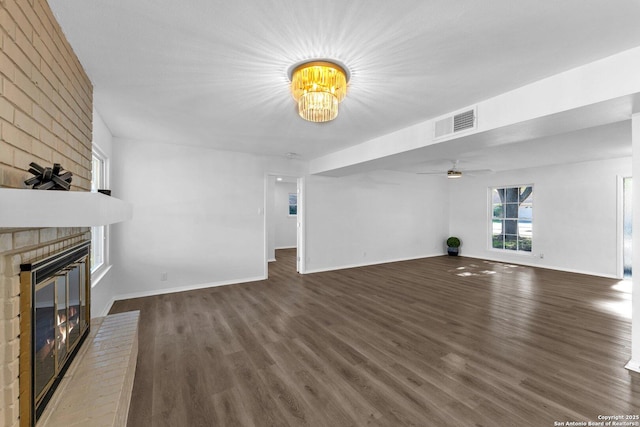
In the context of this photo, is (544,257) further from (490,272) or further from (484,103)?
(484,103)

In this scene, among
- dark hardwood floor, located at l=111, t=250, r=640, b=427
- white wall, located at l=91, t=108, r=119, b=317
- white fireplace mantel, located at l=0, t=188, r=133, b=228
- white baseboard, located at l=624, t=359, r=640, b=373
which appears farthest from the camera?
white wall, located at l=91, t=108, r=119, b=317

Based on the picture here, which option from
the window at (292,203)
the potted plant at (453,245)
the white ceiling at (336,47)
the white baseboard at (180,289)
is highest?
the white ceiling at (336,47)

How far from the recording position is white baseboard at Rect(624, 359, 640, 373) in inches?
88.4

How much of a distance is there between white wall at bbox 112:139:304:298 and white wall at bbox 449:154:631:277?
631 cm

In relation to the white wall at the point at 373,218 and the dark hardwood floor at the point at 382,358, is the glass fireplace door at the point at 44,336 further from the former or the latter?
the white wall at the point at 373,218

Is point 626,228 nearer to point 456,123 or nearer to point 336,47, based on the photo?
point 456,123

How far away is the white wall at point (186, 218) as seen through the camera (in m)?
4.21

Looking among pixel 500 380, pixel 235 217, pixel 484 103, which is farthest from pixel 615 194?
pixel 235 217

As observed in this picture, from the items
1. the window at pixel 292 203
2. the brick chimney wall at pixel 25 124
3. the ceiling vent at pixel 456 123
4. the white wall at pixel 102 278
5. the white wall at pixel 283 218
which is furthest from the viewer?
the window at pixel 292 203

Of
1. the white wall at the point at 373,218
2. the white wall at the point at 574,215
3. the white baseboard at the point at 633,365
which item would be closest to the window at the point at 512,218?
the white wall at the point at 574,215

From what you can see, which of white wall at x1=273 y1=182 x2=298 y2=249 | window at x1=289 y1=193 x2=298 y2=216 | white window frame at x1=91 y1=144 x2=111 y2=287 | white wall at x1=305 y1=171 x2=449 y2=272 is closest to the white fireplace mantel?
white window frame at x1=91 y1=144 x2=111 y2=287

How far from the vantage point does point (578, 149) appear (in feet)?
15.8

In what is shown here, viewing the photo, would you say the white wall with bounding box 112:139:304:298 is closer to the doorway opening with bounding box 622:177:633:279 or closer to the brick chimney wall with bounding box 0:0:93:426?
the brick chimney wall with bounding box 0:0:93:426

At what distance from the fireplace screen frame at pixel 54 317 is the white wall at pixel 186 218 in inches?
93.0
